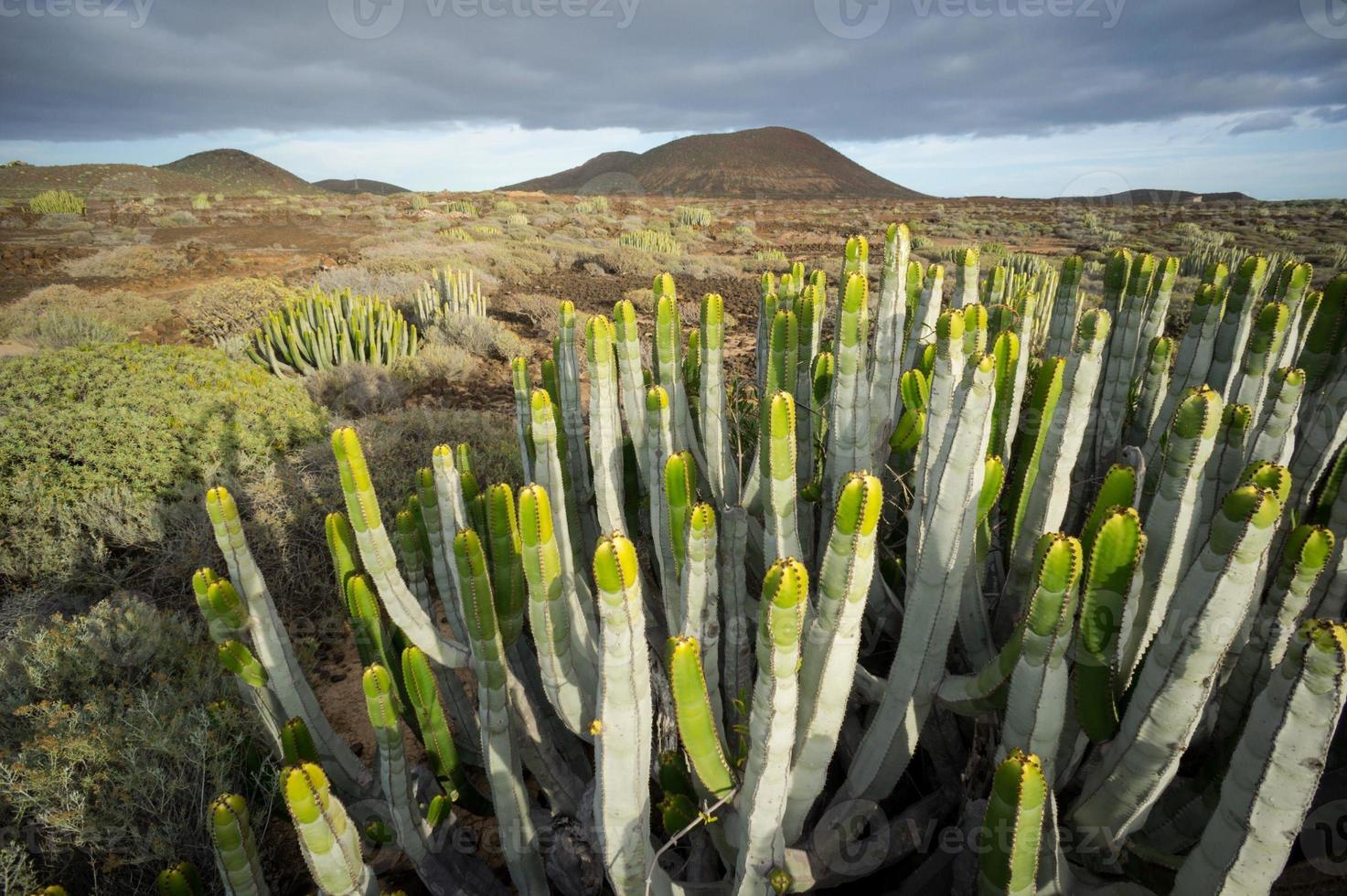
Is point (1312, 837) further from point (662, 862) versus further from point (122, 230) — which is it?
point (122, 230)

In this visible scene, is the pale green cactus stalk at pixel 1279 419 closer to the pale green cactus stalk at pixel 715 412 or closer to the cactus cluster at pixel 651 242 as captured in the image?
the pale green cactus stalk at pixel 715 412

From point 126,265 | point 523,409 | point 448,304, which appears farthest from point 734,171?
point 523,409

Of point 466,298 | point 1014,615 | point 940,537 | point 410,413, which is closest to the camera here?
point 940,537

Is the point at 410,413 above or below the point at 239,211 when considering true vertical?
below

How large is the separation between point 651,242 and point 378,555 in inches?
780

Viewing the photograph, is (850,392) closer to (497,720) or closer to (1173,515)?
(1173,515)

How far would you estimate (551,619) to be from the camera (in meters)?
1.92

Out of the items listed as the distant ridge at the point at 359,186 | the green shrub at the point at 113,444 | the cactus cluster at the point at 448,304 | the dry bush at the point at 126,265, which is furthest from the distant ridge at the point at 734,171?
the green shrub at the point at 113,444

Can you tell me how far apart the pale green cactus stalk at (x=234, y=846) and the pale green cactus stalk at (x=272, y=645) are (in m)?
0.64

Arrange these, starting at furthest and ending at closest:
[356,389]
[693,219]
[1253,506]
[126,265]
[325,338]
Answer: [693,219] → [126,265] → [325,338] → [356,389] → [1253,506]

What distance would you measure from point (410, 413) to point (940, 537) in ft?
19.4

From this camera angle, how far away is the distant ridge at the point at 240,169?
68.8 m

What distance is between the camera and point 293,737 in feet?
6.91

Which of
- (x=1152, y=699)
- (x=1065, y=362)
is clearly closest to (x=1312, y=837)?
(x=1152, y=699)
